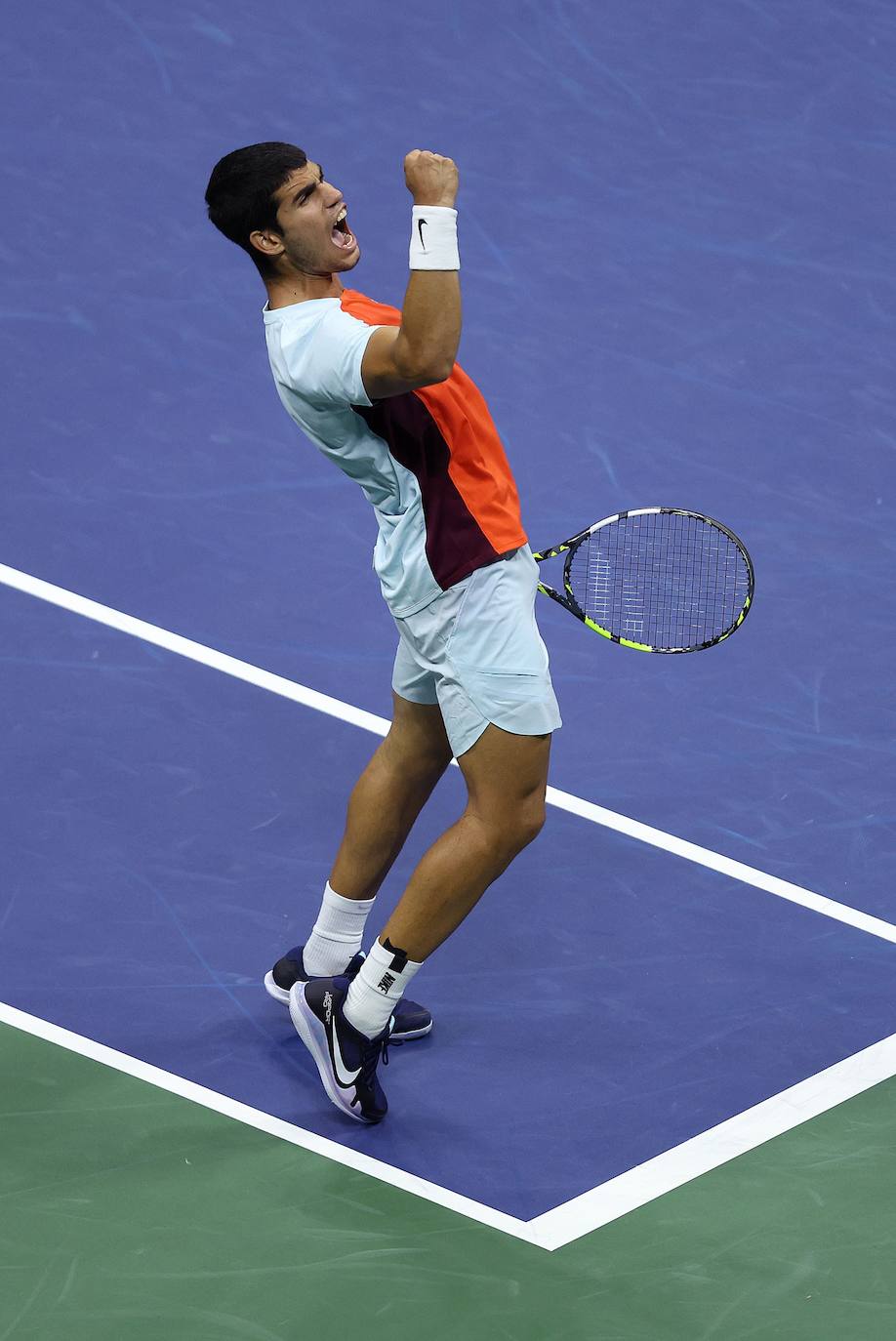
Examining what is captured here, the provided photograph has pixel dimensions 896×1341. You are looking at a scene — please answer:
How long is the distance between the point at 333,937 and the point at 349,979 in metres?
0.15

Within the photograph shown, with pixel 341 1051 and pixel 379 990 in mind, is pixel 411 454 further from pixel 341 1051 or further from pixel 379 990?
pixel 341 1051

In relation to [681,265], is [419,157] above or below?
above

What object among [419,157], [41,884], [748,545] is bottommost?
[41,884]

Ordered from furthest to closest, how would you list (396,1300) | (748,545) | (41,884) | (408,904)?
(748,545) < (41,884) < (408,904) < (396,1300)

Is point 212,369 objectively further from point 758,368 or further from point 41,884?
point 41,884

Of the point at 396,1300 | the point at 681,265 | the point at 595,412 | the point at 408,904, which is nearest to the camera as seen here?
the point at 396,1300

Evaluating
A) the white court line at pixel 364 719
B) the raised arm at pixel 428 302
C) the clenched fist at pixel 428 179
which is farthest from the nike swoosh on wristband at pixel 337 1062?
the clenched fist at pixel 428 179

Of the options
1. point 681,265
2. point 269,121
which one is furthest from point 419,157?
point 269,121

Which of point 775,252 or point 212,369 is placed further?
point 775,252

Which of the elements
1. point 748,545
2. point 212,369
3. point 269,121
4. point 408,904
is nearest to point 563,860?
point 408,904

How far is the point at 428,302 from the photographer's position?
4.00m

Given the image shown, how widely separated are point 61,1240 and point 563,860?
196 centimetres

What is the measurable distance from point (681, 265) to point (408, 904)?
4483mm

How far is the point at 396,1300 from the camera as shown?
13.1 ft
